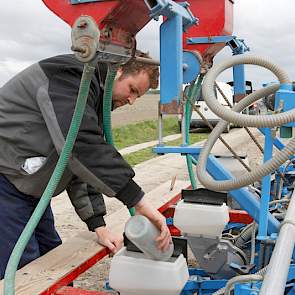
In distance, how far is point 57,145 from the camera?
6.89 ft

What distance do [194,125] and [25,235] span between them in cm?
1399

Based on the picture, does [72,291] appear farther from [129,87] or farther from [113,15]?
[113,15]

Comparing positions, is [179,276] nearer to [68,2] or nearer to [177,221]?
[177,221]

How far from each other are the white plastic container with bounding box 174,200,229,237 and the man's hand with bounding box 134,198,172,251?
697 millimetres

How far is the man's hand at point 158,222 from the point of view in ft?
6.82

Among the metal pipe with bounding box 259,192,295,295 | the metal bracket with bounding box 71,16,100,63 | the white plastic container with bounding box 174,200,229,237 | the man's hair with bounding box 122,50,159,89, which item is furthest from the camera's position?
the white plastic container with bounding box 174,200,229,237

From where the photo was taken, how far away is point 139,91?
2.42 m

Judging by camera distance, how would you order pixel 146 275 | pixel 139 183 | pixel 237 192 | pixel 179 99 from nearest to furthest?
pixel 146 275, pixel 179 99, pixel 237 192, pixel 139 183

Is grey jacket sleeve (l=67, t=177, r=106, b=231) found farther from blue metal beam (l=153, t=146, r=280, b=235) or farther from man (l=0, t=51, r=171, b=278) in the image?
blue metal beam (l=153, t=146, r=280, b=235)

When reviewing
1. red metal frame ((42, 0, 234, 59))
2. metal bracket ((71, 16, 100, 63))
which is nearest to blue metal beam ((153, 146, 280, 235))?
red metal frame ((42, 0, 234, 59))

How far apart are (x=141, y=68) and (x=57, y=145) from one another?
0.56 m

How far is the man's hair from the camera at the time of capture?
2281 mm

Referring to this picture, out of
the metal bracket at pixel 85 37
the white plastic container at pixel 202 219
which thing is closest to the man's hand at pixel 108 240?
the white plastic container at pixel 202 219

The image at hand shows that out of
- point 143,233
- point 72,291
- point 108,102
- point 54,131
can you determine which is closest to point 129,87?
point 108,102
